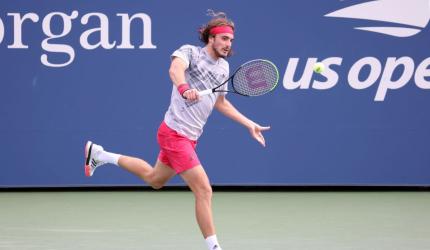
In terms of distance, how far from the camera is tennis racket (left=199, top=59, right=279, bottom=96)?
5.71 meters

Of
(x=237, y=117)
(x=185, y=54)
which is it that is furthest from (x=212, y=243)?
(x=185, y=54)

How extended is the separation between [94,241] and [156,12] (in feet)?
11.7

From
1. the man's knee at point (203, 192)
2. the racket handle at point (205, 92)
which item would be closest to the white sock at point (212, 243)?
the man's knee at point (203, 192)

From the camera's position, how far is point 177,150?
18.1ft

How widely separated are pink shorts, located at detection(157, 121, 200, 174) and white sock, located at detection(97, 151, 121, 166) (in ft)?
2.60

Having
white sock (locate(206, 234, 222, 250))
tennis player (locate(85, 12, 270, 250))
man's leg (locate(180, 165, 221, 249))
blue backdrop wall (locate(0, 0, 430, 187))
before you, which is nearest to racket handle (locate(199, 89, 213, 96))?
tennis player (locate(85, 12, 270, 250))

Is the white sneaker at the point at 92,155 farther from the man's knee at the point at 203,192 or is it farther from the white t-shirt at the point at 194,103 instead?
the man's knee at the point at 203,192

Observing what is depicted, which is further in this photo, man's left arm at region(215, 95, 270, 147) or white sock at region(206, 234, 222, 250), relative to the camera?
man's left arm at region(215, 95, 270, 147)

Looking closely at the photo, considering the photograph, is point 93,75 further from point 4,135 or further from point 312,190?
point 312,190

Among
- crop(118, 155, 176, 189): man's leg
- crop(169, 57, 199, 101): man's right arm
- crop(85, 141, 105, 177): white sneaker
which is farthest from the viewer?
crop(85, 141, 105, 177): white sneaker

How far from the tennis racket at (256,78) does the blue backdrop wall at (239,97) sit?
3.52m

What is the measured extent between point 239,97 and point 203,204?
4.08 metres

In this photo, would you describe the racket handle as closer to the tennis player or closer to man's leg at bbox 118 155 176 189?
the tennis player

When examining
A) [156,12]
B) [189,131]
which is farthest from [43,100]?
[189,131]
